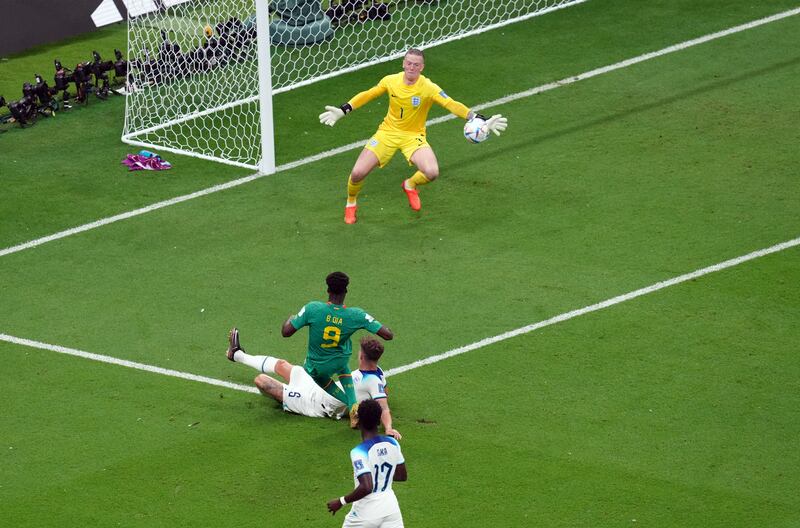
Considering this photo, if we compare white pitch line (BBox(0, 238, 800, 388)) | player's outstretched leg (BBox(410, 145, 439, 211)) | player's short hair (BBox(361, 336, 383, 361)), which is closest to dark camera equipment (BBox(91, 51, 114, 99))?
player's outstretched leg (BBox(410, 145, 439, 211))

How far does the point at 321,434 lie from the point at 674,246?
17.2 feet

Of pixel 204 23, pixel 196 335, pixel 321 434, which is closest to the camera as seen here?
pixel 321 434

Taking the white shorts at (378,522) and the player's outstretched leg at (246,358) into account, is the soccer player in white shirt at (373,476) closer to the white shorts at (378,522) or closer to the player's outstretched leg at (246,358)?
the white shorts at (378,522)

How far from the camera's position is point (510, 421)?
41.2 feet

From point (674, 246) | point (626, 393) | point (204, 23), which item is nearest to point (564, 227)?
point (674, 246)

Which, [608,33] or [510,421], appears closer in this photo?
[510,421]

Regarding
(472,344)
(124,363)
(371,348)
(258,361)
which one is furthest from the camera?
(472,344)

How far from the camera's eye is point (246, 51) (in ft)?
65.1

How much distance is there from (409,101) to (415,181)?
3.09 ft

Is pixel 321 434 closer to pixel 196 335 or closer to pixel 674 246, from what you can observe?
pixel 196 335

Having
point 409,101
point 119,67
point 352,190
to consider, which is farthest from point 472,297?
point 119,67

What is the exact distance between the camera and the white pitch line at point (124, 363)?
13305mm

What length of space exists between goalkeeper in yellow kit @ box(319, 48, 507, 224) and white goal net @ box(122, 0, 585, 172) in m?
1.67

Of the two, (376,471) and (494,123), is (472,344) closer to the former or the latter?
(494,123)
